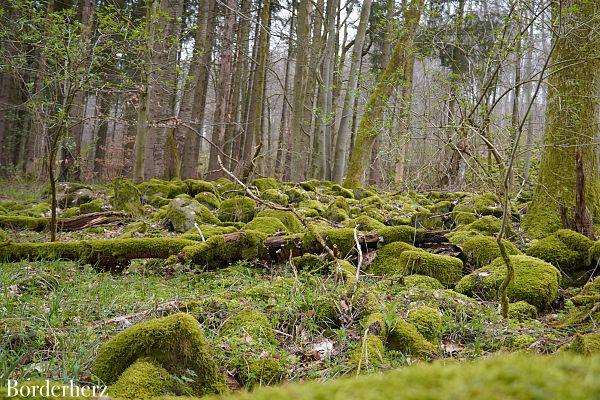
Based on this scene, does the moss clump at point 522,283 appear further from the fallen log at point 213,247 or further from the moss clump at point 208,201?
the moss clump at point 208,201

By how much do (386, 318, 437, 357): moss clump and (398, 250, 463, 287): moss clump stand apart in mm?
1655

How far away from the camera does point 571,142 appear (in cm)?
588

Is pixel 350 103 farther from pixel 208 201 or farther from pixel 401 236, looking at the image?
pixel 401 236

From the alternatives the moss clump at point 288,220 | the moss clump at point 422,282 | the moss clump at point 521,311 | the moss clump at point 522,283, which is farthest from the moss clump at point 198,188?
the moss clump at point 521,311

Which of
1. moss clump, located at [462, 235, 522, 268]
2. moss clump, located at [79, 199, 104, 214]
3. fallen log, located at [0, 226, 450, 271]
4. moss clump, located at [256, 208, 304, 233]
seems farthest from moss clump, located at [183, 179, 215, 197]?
moss clump, located at [462, 235, 522, 268]

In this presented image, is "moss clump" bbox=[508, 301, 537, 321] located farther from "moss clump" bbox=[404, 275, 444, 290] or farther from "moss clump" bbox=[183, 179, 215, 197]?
"moss clump" bbox=[183, 179, 215, 197]

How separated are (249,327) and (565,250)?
3.70 meters

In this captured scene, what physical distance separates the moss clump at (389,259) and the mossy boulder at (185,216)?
10.6 feet

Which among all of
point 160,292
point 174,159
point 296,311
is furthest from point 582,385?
point 174,159

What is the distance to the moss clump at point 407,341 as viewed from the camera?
9.17ft

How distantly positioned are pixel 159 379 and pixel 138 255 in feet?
10.7

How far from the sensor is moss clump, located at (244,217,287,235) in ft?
19.4

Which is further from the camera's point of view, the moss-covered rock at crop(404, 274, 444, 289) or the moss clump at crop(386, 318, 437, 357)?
the moss-covered rock at crop(404, 274, 444, 289)

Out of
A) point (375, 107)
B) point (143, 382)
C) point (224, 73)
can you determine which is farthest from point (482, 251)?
point (224, 73)
